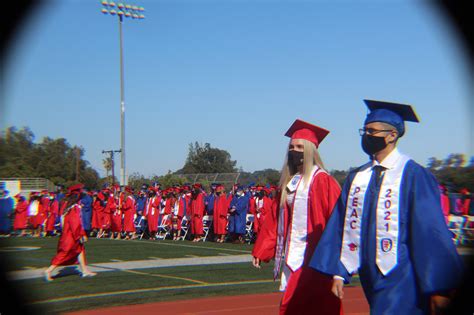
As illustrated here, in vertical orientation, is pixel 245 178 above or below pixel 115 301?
above

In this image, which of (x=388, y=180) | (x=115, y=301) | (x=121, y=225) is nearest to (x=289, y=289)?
(x=388, y=180)

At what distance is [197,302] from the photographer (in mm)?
8562

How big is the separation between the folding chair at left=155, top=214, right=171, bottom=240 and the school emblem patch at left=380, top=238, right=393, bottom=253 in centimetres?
1951

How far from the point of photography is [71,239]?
426 inches

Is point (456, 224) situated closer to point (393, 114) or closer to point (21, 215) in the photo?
point (393, 114)

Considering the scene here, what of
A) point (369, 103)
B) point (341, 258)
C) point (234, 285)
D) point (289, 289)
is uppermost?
point (369, 103)

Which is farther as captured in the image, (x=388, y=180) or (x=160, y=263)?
(x=160, y=263)

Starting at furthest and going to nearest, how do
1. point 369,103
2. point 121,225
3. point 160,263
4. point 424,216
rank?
point 121,225
point 160,263
point 369,103
point 424,216

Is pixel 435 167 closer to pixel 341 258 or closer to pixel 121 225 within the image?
pixel 121 225

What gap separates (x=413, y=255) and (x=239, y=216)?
16475 mm

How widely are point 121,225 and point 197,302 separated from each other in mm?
15450

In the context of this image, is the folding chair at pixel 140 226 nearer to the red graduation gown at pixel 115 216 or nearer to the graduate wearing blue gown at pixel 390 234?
the red graduation gown at pixel 115 216

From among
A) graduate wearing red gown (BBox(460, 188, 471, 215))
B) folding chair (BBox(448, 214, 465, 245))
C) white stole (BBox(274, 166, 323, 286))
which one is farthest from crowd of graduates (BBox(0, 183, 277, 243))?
white stole (BBox(274, 166, 323, 286))

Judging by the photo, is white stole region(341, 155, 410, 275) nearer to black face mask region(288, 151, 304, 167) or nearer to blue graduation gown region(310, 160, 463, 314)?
blue graduation gown region(310, 160, 463, 314)
